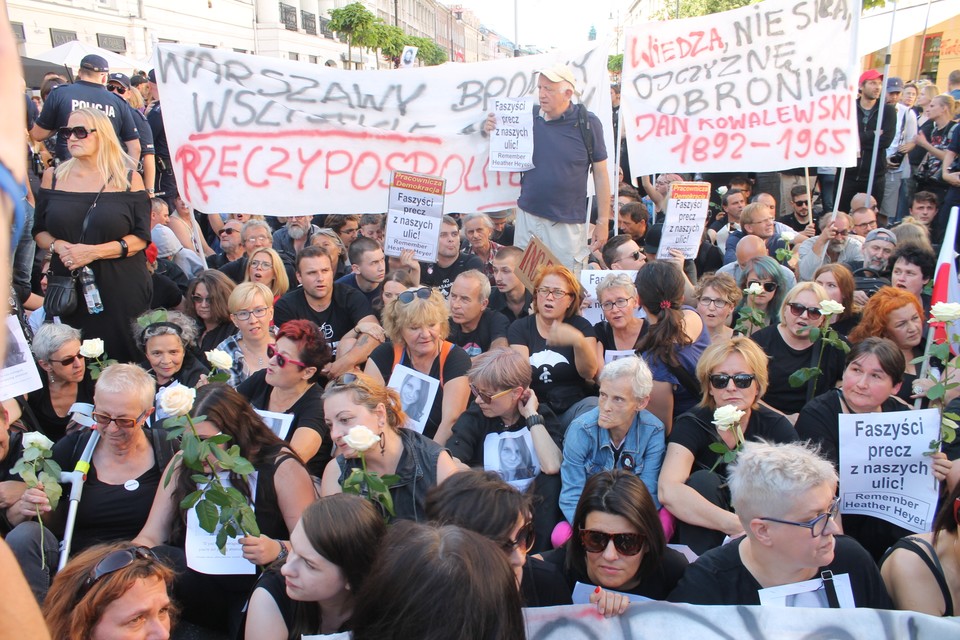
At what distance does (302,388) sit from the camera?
407 centimetres

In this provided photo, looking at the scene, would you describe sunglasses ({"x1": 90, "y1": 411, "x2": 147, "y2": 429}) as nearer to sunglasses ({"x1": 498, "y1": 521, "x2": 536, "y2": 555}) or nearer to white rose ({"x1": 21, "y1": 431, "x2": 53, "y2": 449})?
white rose ({"x1": 21, "y1": 431, "x2": 53, "y2": 449})

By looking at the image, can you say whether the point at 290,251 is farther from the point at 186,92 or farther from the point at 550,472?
the point at 550,472

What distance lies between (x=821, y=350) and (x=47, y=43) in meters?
31.5

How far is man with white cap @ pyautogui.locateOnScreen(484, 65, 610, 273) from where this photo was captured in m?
6.31

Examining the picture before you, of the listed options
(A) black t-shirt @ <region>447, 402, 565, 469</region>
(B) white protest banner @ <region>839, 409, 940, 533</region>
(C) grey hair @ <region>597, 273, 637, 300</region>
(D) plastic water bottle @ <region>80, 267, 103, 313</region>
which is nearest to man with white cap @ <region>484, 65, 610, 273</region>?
(C) grey hair @ <region>597, 273, 637, 300</region>

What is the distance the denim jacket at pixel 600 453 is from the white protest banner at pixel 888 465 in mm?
777

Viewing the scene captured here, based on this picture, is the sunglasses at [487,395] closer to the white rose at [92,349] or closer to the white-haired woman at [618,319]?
the white-haired woman at [618,319]

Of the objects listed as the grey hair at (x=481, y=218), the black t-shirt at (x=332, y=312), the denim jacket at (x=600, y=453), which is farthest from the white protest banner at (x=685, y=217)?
the denim jacket at (x=600, y=453)

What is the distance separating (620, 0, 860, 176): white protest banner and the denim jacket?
3.70 m

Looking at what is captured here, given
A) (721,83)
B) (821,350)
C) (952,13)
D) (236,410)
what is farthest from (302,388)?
(952,13)

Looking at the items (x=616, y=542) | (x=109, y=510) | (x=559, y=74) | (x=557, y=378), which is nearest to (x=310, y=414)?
(x=109, y=510)

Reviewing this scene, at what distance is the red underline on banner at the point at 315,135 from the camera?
19.8ft

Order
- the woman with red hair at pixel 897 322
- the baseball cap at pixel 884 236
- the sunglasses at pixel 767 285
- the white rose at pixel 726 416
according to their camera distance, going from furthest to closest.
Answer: the baseball cap at pixel 884 236 → the sunglasses at pixel 767 285 → the woman with red hair at pixel 897 322 → the white rose at pixel 726 416

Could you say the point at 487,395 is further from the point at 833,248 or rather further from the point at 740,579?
the point at 833,248
